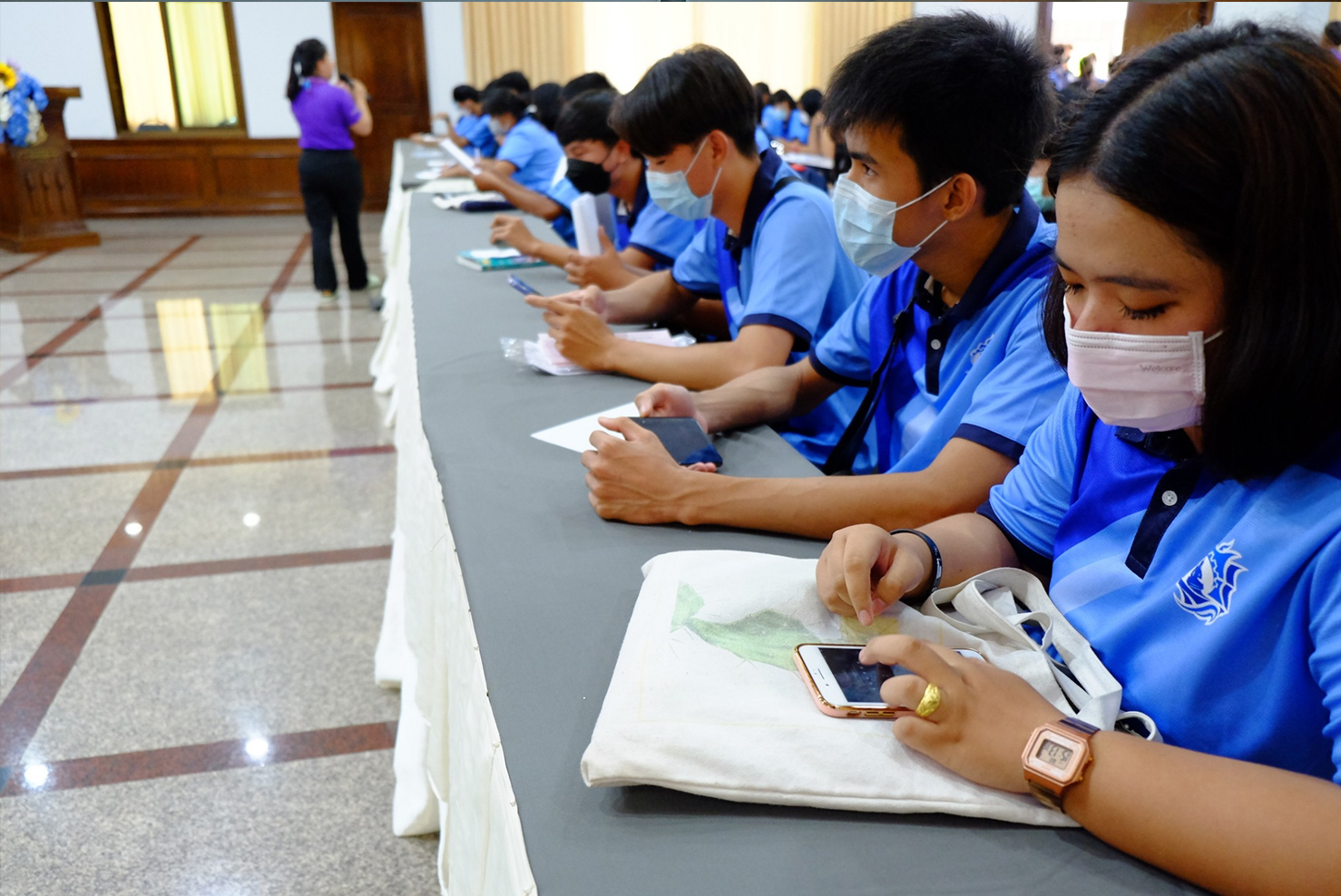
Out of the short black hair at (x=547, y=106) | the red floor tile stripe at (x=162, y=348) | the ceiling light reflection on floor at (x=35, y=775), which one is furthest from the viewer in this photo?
the short black hair at (x=547, y=106)

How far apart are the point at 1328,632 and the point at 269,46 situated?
10.1 metres

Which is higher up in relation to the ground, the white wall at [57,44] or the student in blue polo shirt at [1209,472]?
the white wall at [57,44]

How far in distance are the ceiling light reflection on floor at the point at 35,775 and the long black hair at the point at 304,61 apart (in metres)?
4.29

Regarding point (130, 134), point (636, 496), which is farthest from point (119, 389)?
point (130, 134)

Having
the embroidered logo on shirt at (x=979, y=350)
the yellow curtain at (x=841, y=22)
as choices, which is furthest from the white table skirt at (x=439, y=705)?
the yellow curtain at (x=841, y=22)

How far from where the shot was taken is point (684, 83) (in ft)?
6.03

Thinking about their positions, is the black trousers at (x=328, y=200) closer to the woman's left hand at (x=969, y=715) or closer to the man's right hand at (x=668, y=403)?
the man's right hand at (x=668, y=403)

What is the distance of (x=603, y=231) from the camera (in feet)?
9.68

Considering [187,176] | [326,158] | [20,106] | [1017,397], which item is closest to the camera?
[1017,397]

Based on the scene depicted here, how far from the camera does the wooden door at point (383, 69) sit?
9.20m

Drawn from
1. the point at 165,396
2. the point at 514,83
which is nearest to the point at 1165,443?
the point at 165,396

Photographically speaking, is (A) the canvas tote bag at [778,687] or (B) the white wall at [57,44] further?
(B) the white wall at [57,44]

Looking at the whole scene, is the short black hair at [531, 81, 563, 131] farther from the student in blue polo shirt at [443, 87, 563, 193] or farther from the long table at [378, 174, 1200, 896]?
the long table at [378, 174, 1200, 896]

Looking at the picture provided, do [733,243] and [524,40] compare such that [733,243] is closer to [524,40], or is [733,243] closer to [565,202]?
[565,202]
